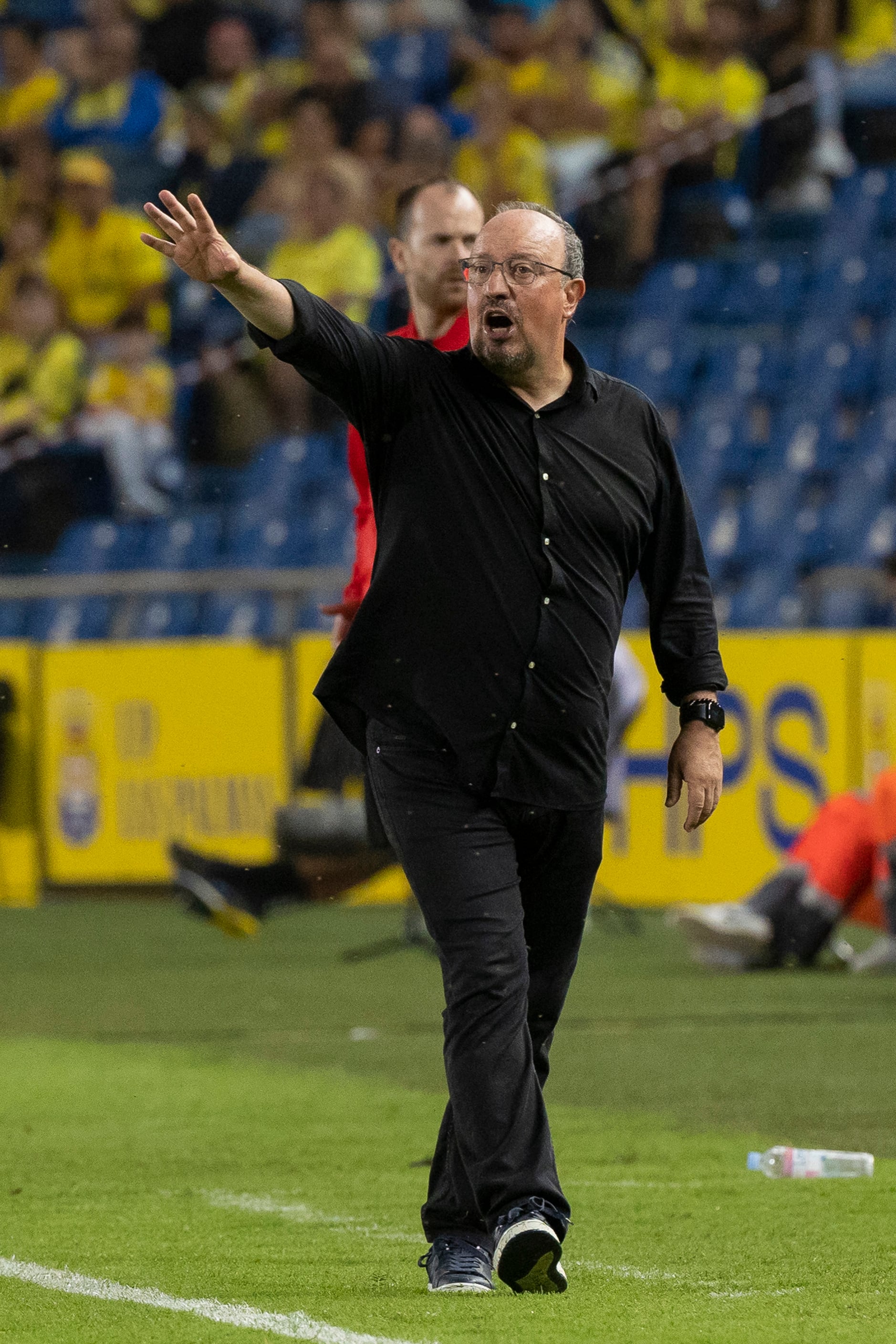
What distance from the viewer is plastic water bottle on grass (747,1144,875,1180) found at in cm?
578

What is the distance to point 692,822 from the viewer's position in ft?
15.5

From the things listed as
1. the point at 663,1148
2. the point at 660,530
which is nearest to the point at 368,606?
the point at 660,530

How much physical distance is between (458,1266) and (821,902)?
619 centimetres

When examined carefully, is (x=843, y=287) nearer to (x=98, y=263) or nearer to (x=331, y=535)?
(x=331, y=535)

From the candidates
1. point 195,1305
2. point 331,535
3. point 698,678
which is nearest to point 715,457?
point 331,535

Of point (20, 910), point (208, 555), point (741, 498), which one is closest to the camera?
point (20, 910)

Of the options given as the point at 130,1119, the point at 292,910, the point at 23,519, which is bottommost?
the point at 292,910

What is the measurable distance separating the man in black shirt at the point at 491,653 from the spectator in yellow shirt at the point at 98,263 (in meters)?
15.3

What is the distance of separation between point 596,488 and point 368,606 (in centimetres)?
49

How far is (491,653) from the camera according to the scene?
4.38 m

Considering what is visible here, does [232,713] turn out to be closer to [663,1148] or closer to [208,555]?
[208,555]

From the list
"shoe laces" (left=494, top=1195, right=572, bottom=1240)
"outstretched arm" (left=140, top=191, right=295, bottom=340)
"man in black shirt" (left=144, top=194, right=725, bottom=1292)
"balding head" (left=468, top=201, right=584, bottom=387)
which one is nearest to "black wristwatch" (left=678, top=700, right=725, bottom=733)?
"man in black shirt" (left=144, top=194, right=725, bottom=1292)

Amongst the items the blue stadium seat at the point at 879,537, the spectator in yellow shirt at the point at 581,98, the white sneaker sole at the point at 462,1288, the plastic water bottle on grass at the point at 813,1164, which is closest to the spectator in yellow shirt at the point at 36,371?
the spectator in yellow shirt at the point at 581,98

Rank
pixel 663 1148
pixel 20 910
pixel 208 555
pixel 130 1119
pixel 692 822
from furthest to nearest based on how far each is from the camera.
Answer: pixel 208 555 → pixel 20 910 → pixel 130 1119 → pixel 663 1148 → pixel 692 822
